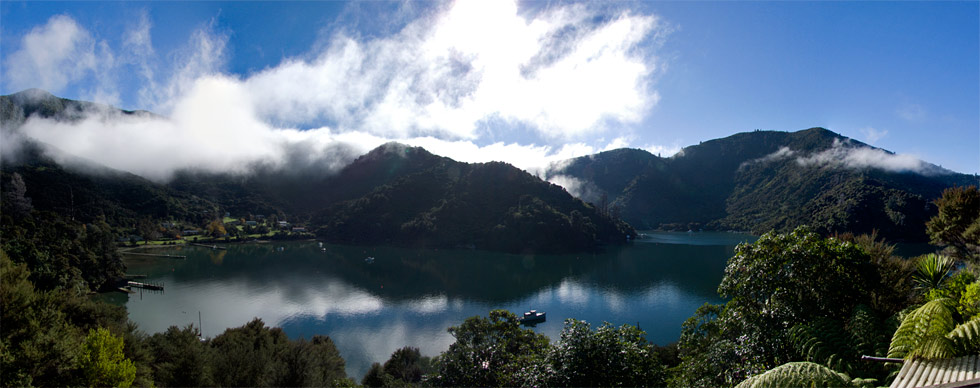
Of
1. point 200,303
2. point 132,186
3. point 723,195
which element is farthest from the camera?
point 723,195

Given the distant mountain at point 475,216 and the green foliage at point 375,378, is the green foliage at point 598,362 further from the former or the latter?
the distant mountain at point 475,216

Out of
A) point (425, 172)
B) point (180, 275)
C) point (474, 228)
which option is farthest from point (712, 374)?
point (425, 172)

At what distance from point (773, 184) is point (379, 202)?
137205 millimetres

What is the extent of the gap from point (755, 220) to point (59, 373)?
150 meters

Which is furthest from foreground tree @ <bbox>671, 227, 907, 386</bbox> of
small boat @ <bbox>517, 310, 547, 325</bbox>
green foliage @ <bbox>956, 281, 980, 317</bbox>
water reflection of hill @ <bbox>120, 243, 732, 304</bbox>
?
water reflection of hill @ <bbox>120, 243, 732, 304</bbox>

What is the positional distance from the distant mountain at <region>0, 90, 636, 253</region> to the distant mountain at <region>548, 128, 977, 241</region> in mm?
46567

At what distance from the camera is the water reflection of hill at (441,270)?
145 ft

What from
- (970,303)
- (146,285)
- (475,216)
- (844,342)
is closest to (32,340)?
(844,342)

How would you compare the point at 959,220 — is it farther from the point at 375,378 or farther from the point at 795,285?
the point at 375,378

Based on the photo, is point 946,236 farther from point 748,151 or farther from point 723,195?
point 748,151

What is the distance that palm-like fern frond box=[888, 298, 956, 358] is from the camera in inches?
133

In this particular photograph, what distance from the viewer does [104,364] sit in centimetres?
1063

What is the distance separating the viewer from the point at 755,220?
414ft

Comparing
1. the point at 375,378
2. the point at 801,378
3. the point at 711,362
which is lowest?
the point at 375,378
